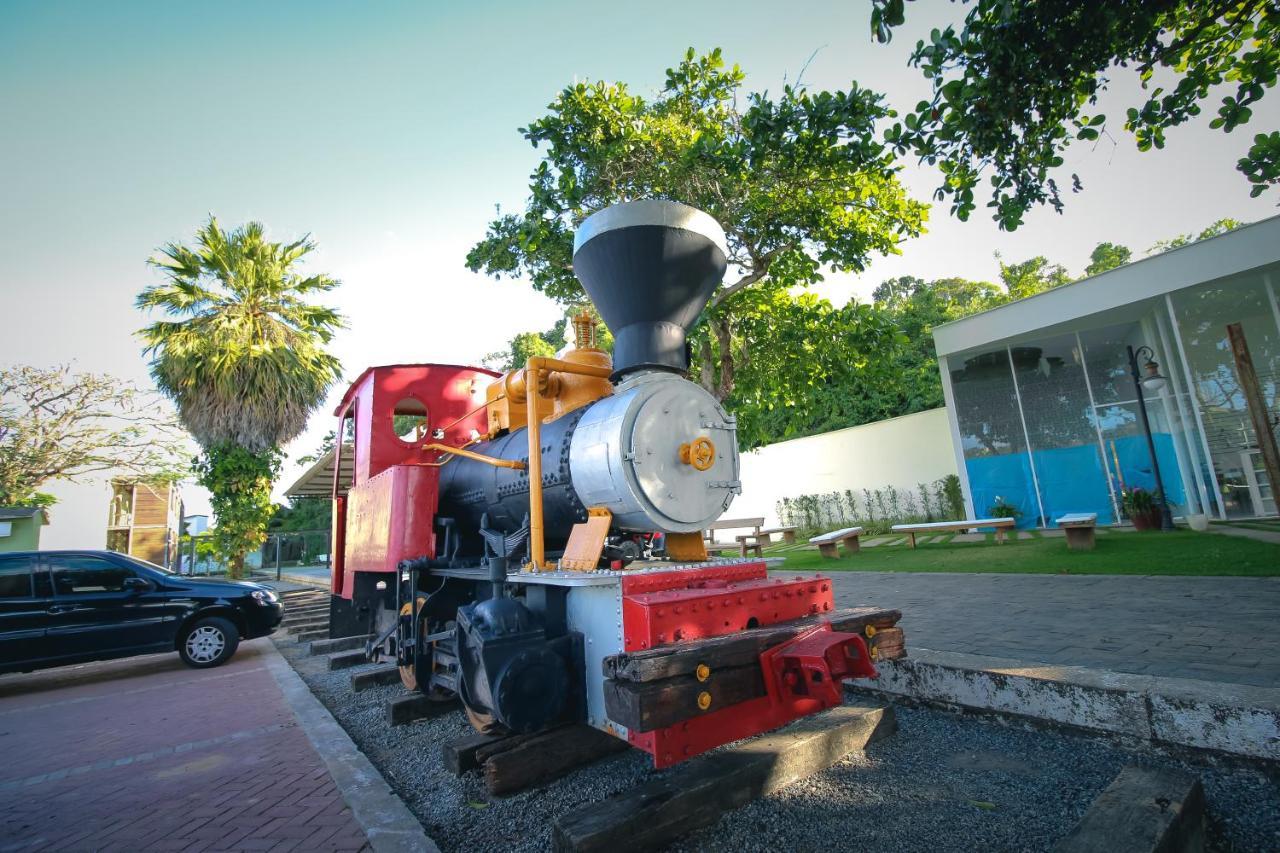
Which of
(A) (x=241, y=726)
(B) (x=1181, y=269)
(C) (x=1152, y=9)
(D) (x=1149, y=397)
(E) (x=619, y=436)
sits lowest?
(A) (x=241, y=726)

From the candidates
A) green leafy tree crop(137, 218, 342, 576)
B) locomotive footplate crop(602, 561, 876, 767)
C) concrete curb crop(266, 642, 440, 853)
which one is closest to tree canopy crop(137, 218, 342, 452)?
green leafy tree crop(137, 218, 342, 576)

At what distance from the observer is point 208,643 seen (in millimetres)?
7238

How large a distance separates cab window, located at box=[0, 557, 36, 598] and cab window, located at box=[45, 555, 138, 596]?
19cm

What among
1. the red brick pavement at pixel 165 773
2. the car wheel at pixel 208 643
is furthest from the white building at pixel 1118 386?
the car wheel at pixel 208 643

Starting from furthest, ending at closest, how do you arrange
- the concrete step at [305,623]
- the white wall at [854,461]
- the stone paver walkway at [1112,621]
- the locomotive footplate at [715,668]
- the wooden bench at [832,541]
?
the white wall at [854,461]
the wooden bench at [832,541]
the concrete step at [305,623]
the stone paver walkway at [1112,621]
the locomotive footplate at [715,668]

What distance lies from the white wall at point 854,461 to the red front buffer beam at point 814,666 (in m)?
14.8

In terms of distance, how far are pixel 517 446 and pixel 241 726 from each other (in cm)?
337

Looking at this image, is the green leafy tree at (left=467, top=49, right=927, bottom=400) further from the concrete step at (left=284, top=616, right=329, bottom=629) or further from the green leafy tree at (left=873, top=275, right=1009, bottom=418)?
the green leafy tree at (left=873, top=275, right=1009, bottom=418)

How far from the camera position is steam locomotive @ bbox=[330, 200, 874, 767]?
8.04ft

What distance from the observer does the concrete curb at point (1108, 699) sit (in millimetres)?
2531

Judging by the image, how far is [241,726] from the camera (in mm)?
4641

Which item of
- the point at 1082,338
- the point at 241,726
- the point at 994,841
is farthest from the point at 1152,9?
the point at 1082,338

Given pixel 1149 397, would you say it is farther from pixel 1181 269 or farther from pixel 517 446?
pixel 517 446

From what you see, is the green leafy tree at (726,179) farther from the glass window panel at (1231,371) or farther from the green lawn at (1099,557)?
the glass window panel at (1231,371)
